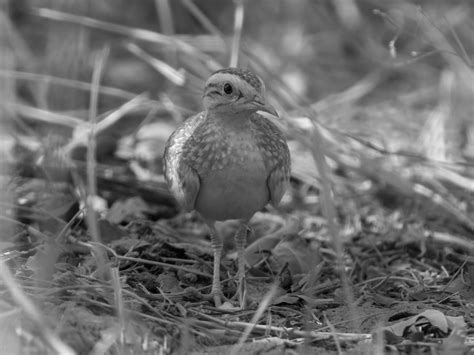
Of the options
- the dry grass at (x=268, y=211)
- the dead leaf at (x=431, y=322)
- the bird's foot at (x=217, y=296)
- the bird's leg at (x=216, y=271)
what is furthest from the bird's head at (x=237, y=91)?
the dead leaf at (x=431, y=322)

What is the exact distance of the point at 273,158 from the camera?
5.06 m

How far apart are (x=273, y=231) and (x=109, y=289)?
2.14m

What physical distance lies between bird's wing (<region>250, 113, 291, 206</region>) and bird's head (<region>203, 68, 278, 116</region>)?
0.22 m

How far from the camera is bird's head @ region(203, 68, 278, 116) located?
4.89 meters

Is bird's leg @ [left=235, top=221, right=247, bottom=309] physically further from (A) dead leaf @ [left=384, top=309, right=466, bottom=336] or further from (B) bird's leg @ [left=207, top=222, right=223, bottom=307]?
(A) dead leaf @ [left=384, top=309, right=466, bottom=336]

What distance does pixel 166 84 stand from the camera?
9.49m

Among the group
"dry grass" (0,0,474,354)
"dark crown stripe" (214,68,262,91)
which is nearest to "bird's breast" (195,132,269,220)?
"dark crown stripe" (214,68,262,91)

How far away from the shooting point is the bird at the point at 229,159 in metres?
4.89

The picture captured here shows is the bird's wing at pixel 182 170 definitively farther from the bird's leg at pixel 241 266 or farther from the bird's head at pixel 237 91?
the bird's leg at pixel 241 266

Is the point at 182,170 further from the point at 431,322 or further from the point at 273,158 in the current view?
the point at 431,322

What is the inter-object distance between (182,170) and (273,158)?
0.53 meters

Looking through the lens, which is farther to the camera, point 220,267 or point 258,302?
point 220,267

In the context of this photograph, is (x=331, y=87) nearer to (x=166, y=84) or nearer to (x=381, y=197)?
(x=166, y=84)

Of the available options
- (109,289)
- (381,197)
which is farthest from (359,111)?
(109,289)
